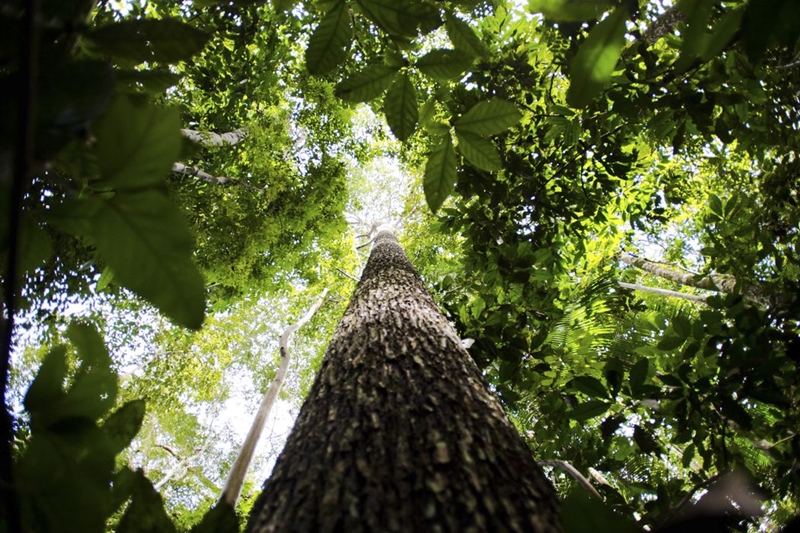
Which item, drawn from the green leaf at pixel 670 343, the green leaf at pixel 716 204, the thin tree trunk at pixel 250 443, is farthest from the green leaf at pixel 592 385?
the thin tree trunk at pixel 250 443

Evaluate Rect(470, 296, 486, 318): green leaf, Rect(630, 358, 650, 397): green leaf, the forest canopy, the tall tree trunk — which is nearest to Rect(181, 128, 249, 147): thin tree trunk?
the forest canopy

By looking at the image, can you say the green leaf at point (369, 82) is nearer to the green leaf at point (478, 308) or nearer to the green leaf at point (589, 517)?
the green leaf at point (589, 517)

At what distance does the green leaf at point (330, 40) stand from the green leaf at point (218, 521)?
712 millimetres

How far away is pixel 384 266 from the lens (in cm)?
334

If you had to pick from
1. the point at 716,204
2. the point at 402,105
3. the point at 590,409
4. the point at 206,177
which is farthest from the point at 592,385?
the point at 206,177

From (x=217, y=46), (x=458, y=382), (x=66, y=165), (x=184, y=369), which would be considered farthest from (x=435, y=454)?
(x=184, y=369)

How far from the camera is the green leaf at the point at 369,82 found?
0.71 metres

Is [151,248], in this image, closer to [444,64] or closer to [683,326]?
[444,64]

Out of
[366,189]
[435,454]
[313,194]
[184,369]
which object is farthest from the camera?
[366,189]

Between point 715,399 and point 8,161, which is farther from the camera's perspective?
point 715,399

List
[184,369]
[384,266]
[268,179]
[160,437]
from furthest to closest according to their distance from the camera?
[160,437] < [184,369] < [268,179] < [384,266]

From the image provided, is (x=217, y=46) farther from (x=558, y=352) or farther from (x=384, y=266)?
(x=558, y=352)

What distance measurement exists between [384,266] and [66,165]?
9.91 feet

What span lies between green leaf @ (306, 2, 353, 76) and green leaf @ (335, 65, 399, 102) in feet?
0.14
